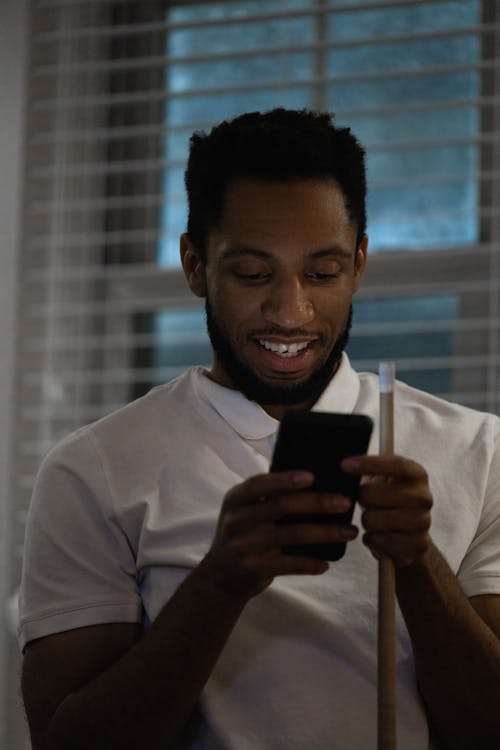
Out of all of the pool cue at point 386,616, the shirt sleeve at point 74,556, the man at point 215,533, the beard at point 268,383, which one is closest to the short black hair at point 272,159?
the man at point 215,533

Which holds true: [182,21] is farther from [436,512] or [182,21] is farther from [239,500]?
[239,500]

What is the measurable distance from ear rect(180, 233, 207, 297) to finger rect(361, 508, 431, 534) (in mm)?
510

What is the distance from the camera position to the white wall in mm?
2402

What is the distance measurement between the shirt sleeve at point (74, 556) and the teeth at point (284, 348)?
0.27 m

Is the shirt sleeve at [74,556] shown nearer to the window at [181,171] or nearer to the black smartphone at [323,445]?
the black smartphone at [323,445]

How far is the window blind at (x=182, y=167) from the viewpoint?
2.36 metres

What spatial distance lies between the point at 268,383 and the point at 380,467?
1.22ft

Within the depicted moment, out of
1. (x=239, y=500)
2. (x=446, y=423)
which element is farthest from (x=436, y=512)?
(x=239, y=500)

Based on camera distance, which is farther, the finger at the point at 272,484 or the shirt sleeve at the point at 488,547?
the shirt sleeve at the point at 488,547

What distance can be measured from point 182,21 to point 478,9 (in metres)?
0.64

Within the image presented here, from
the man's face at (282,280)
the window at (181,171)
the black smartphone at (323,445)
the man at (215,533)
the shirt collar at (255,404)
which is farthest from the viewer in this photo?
the window at (181,171)

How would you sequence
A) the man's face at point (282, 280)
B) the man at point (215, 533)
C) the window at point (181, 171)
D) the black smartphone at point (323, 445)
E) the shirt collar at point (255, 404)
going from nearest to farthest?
1. the black smartphone at point (323, 445)
2. the man at point (215, 533)
3. the man's face at point (282, 280)
4. the shirt collar at point (255, 404)
5. the window at point (181, 171)

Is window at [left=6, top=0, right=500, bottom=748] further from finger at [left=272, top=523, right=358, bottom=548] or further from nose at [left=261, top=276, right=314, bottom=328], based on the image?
finger at [left=272, top=523, right=358, bottom=548]

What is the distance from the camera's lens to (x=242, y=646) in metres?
→ 1.36
